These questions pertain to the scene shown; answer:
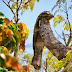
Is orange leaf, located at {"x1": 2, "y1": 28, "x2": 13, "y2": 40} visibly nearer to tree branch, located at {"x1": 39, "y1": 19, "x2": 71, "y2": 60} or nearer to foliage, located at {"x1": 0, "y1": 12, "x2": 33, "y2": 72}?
foliage, located at {"x1": 0, "y1": 12, "x2": 33, "y2": 72}

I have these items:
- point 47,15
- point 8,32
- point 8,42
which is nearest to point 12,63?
point 8,32

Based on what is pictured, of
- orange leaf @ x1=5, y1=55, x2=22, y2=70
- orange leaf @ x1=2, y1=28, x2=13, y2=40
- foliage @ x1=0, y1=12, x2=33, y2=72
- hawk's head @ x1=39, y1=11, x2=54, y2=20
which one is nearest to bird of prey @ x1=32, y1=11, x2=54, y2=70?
hawk's head @ x1=39, y1=11, x2=54, y2=20

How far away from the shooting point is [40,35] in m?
1.70

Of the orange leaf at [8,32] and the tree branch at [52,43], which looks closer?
the orange leaf at [8,32]

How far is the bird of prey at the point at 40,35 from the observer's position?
1.67 meters

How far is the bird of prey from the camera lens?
167 centimetres

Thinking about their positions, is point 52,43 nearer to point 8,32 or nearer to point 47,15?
point 47,15

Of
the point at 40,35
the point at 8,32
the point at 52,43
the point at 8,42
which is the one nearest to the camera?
the point at 8,32

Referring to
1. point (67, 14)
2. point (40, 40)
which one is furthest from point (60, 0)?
point (40, 40)

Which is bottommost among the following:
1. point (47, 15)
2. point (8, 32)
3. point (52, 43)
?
point (52, 43)

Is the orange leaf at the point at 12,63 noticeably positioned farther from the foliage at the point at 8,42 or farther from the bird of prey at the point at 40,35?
the bird of prey at the point at 40,35

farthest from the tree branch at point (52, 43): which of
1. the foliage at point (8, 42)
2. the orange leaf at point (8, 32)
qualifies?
the orange leaf at point (8, 32)

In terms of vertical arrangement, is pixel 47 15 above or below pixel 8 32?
above

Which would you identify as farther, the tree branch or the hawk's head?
the hawk's head
